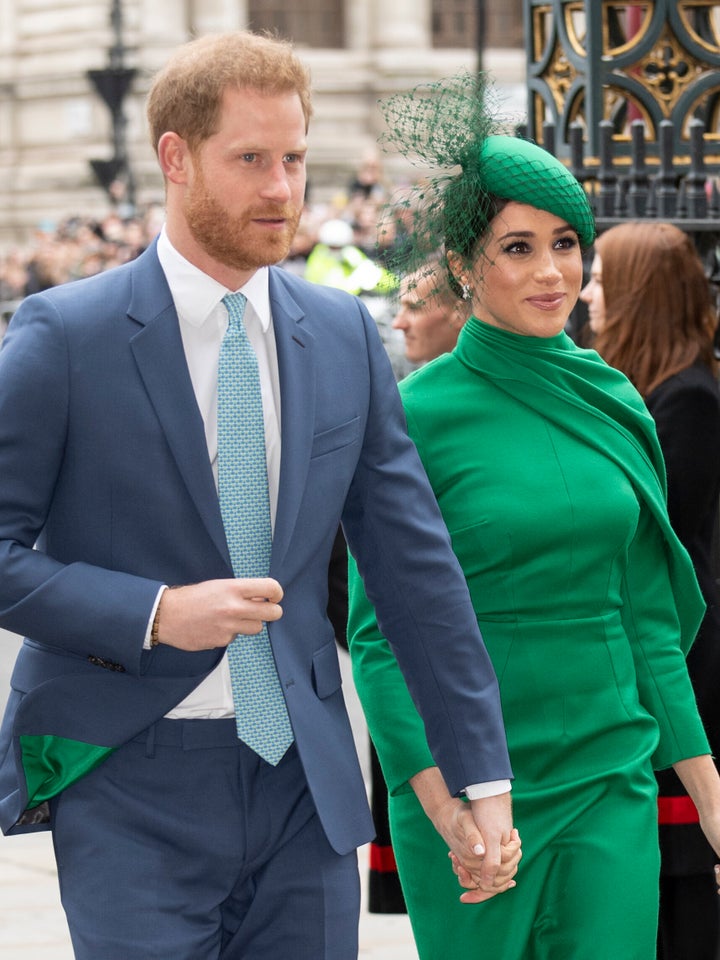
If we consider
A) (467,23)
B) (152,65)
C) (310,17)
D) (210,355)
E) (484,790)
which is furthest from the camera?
(310,17)

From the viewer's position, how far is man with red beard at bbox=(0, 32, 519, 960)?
294cm

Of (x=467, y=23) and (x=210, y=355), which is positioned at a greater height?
(x=210, y=355)

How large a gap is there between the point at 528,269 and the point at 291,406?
2.64 feet

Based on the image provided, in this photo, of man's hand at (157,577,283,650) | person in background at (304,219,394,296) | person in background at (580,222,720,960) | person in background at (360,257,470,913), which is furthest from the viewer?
person in background at (304,219,394,296)

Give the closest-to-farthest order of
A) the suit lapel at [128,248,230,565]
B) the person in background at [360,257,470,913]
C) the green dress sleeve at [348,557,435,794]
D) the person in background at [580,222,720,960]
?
the suit lapel at [128,248,230,565], the green dress sleeve at [348,557,435,794], the person in background at [360,257,470,913], the person in background at [580,222,720,960]

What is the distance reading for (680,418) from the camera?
4.77m

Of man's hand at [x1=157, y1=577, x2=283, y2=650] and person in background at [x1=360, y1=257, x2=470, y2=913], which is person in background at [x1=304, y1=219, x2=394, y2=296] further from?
man's hand at [x1=157, y1=577, x2=283, y2=650]

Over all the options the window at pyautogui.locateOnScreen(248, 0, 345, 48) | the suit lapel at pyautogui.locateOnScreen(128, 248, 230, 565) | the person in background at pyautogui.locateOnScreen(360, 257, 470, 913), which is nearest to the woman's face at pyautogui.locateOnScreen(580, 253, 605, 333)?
the person in background at pyautogui.locateOnScreen(360, 257, 470, 913)

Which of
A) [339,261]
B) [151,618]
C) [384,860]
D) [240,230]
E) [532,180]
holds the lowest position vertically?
[339,261]

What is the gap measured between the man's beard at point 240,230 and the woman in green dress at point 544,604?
0.75m

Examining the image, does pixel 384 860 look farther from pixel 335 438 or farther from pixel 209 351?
pixel 209 351

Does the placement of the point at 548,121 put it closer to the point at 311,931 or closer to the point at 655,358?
the point at 655,358

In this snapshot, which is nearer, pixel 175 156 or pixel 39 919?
pixel 175 156

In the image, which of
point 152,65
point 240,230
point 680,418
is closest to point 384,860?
point 680,418
